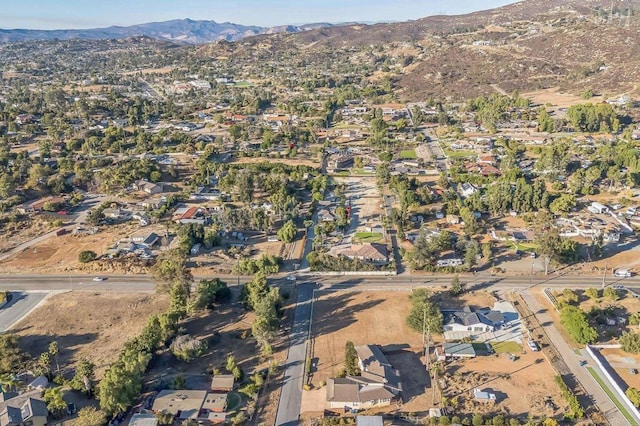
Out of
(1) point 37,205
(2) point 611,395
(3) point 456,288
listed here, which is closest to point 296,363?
(3) point 456,288

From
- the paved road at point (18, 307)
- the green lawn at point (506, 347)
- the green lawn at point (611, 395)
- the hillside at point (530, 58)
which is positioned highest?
the hillside at point (530, 58)

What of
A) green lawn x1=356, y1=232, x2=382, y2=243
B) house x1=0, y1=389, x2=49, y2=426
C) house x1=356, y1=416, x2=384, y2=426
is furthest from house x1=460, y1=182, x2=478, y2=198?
house x1=0, y1=389, x2=49, y2=426

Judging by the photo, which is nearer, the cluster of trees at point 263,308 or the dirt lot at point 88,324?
the cluster of trees at point 263,308

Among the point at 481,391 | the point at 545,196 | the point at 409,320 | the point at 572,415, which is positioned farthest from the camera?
the point at 545,196

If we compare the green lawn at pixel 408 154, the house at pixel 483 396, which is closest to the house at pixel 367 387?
the house at pixel 483 396

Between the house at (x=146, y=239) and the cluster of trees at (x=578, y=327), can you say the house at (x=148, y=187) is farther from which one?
the cluster of trees at (x=578, y=327)

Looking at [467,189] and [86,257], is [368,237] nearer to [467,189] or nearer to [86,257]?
[467,189]

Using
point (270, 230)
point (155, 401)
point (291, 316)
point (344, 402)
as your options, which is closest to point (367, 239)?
point (270, 230)

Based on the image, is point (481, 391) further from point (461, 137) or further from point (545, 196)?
point (461, 137)
